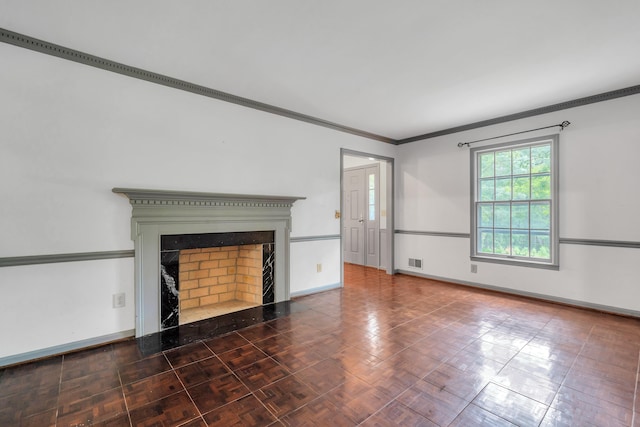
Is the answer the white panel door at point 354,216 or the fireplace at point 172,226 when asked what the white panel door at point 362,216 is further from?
the fireplace at point 172,226

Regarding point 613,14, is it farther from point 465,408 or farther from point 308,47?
point 465,408

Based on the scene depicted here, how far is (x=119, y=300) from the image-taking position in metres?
2.71

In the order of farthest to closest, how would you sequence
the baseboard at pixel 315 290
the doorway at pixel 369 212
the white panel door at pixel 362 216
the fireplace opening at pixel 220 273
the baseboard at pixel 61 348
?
the white panel door at pixel 362 216, the doorway at pixel 369 212, the baseboard at pixel 315 290, the fireplace opening at pixel 220 273, the baseboard at pixel 61 348

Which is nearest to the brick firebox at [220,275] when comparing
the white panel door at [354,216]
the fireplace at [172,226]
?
the fireplace at [172,226]

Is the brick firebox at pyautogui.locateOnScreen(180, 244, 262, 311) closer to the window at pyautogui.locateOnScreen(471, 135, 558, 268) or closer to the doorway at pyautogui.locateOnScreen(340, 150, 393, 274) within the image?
the doorway at pyautogui.locateOnScreen(340, 150, 393, 274)

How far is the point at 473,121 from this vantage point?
14.7 feet

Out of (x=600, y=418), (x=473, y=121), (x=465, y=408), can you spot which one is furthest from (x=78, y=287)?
(x=473, y=121)

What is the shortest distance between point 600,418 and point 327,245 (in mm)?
3172

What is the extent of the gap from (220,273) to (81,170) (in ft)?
6.00

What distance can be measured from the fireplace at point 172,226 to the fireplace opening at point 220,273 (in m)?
0.02

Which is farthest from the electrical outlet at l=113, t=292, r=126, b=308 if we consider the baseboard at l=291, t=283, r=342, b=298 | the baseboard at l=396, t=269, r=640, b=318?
the baseboard at l=396, t=269, r=640, b=318

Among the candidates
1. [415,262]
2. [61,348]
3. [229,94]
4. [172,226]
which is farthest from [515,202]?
[61,348]

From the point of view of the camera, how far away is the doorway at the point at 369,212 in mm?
5566

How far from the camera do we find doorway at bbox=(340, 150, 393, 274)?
5566mm
